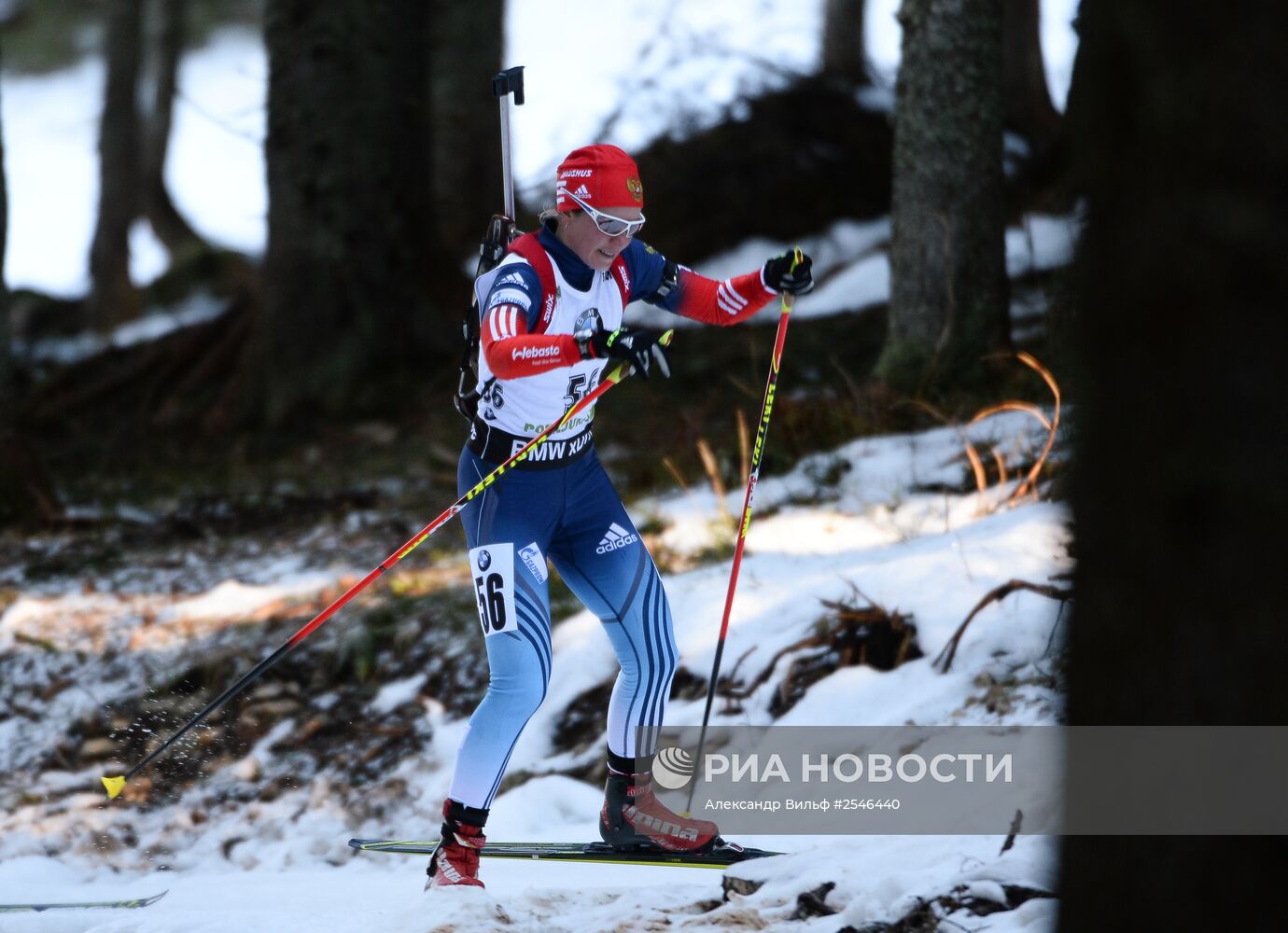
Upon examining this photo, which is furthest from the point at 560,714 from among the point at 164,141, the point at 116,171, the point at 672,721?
the point at 164,141

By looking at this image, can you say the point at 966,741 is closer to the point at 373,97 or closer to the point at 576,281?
the point at 576,281

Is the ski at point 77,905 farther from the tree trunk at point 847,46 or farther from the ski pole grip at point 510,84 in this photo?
the tree trunk at point 847,46

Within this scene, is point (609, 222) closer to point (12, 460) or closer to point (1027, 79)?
point (12, 460)

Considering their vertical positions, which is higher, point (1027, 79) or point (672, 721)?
point (1027, 79)

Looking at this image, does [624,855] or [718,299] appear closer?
[624,855]

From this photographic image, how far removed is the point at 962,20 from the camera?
8.16 m

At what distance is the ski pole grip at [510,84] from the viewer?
5.09 meters

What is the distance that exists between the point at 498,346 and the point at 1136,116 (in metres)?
2.54

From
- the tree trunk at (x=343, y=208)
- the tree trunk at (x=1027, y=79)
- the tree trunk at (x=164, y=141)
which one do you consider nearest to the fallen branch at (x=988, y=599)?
the tree trunk at (x=343, y=208)

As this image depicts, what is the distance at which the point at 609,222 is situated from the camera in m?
4.50

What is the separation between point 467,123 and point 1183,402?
12426 millimetres

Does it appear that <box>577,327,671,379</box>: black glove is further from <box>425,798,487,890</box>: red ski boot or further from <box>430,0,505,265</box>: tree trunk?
<box>430,0,505,265</box>: tree trunk

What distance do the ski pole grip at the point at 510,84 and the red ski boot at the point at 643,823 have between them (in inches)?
99.7

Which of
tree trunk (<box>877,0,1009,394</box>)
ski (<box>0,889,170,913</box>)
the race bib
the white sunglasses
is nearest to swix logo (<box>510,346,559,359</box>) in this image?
the white sunglasses
